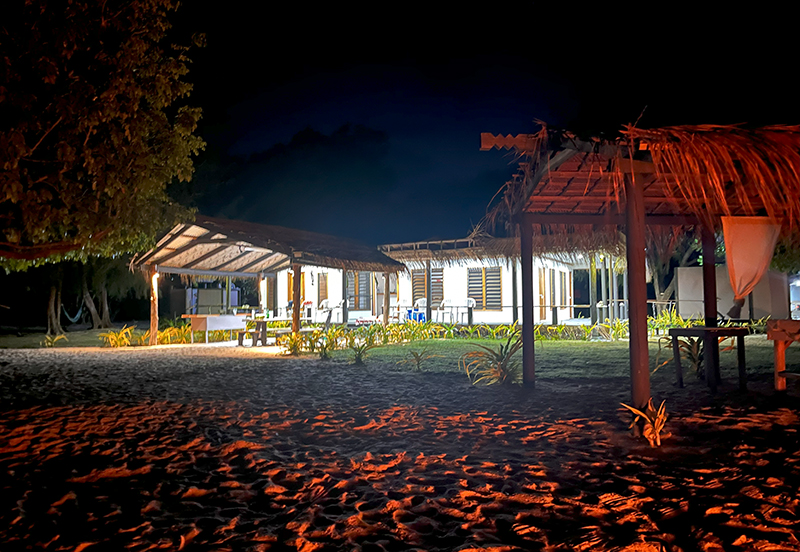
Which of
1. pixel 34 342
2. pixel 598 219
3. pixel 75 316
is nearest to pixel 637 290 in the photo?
pixel 598 219

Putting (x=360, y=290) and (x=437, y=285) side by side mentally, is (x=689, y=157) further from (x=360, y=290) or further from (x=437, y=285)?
(x=360, y=290)

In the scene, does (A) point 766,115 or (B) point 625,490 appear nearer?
(B) point 625,490

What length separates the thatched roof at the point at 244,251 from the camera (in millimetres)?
12828

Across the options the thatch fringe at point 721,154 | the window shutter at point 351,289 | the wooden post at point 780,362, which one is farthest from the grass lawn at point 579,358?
the window shutter at point 351,289

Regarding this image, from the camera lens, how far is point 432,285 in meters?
20.4

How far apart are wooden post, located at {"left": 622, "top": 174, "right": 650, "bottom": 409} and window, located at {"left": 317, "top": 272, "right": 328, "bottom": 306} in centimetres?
1778

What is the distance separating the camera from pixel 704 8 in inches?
614

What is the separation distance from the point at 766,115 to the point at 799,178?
15.0 m

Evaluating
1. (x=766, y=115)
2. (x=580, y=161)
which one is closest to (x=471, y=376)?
(x=580, y=161)

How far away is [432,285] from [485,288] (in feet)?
8.09

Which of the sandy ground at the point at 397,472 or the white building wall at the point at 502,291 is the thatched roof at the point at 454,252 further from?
the sandy ground at the point at 397,472

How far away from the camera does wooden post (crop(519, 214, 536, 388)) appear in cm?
625

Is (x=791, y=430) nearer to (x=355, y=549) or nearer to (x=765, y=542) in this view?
(x=765, y=542)

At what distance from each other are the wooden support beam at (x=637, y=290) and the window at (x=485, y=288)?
1405 cm
